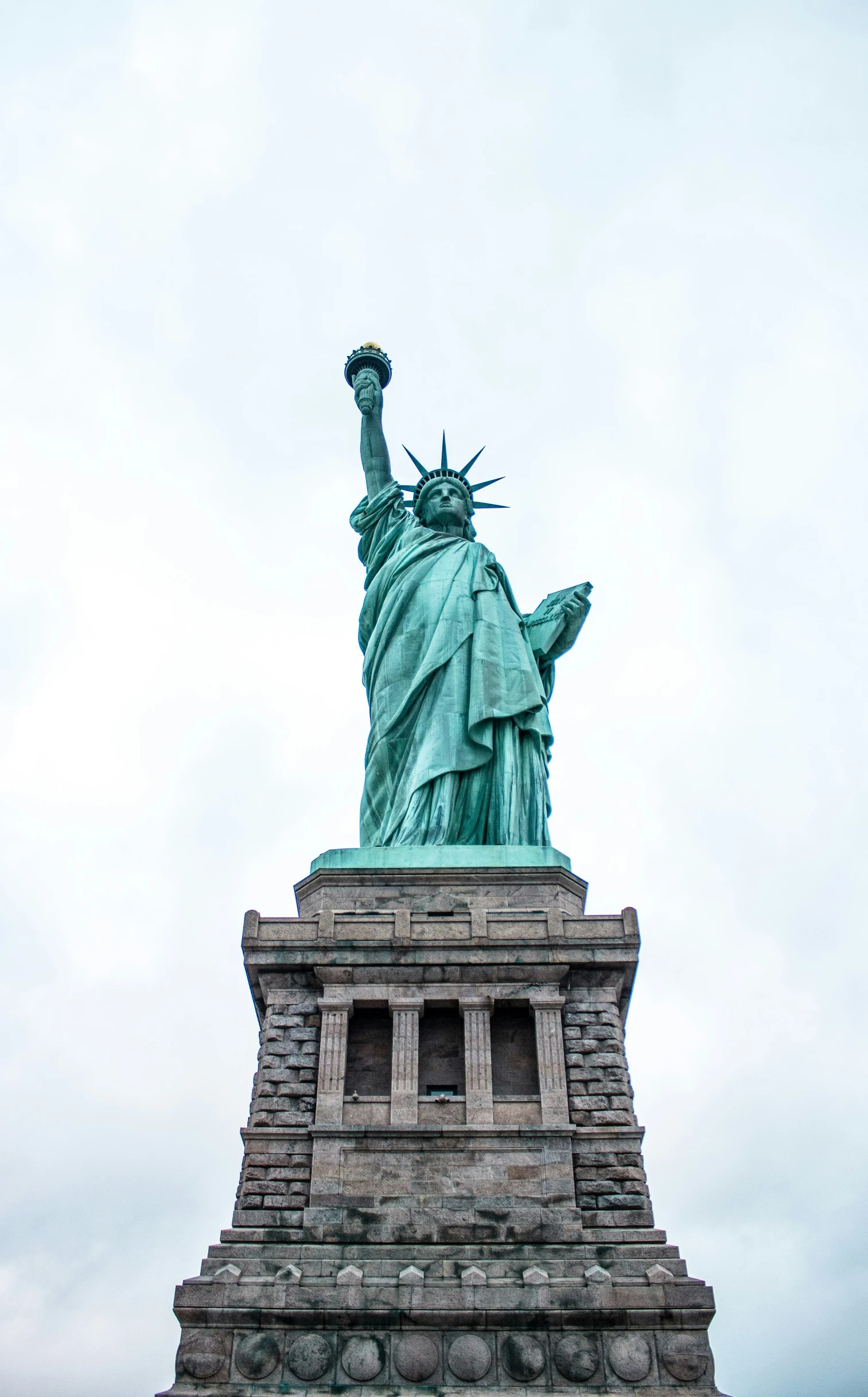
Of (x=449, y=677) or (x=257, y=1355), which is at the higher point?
(x=449, y=677)

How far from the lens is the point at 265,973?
14.4 meters

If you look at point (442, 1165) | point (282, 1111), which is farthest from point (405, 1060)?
point (282, 1111)

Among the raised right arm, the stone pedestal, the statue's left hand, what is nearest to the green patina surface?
the stone pedestal

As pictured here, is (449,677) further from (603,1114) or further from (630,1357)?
(630,1357)

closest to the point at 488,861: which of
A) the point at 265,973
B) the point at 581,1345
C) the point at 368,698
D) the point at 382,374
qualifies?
the point at 265,973

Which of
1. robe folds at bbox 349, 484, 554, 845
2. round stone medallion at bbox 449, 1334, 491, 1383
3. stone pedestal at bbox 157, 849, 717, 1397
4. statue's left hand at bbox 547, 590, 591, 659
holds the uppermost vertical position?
statue's left hand at bbox 547, 590, 591, 659

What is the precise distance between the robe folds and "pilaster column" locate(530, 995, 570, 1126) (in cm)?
331

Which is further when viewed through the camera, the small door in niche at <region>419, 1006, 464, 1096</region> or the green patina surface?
the green patina surface

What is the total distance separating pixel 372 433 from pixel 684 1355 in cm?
1692

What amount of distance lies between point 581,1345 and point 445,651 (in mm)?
10053

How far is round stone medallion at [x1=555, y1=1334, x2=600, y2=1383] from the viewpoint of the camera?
11.1m

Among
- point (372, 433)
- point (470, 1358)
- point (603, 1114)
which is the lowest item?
point (470, 1358)

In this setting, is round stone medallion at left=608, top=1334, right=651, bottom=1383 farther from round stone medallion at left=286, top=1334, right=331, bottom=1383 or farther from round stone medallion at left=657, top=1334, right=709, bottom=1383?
round stone medallion at left=286, top=1334, right=331, bottom=1383

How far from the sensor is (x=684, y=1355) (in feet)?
36.8
